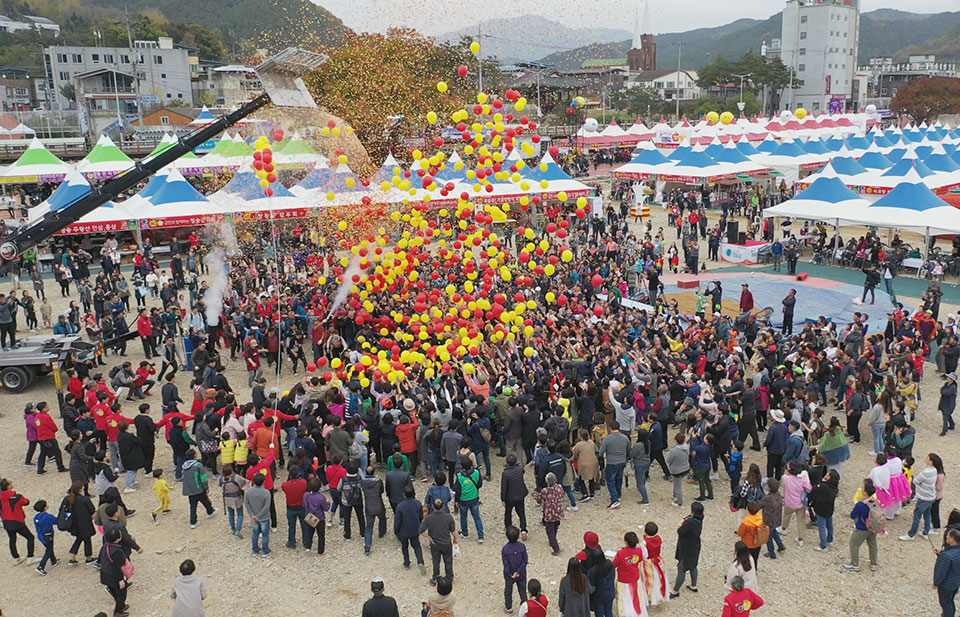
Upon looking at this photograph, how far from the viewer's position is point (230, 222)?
22.4 metres

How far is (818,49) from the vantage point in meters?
93.2

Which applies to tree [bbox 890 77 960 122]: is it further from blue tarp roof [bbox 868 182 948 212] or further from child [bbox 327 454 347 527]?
child [bbox 327 454 347 527]

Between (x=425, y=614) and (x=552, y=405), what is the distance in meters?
4.19

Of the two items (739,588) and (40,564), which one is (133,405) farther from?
(739,588)

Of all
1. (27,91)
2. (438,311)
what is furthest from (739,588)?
(27,91)

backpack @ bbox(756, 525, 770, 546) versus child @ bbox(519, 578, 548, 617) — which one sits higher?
child @ bbox(519, 578, 548, 617)

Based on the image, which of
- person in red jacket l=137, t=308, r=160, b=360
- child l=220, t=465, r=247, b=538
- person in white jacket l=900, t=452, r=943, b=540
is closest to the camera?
person in white jacket l=900, t=452, r=943, b=540

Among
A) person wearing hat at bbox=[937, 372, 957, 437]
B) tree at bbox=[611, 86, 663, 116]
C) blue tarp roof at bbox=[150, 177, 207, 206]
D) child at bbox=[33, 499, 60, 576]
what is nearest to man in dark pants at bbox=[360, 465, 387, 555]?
child at bbox=[33, 499, 60, 576]

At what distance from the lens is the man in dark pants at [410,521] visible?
297 inches

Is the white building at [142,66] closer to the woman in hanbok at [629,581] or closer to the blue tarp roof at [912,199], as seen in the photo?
the blue tarp roof at [912,199]

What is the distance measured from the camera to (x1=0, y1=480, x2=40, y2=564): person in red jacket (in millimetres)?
7711

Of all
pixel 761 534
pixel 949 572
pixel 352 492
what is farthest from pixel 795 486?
pixel 352 492

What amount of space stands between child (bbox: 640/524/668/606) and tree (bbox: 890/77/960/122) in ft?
268

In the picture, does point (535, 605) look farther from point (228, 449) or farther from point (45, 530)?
point (45, 530)
